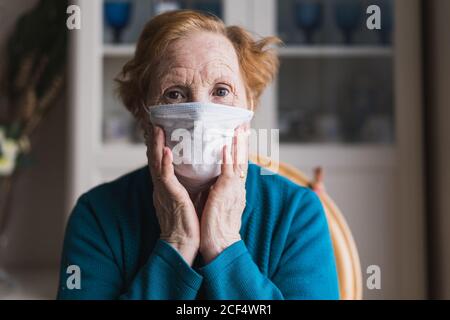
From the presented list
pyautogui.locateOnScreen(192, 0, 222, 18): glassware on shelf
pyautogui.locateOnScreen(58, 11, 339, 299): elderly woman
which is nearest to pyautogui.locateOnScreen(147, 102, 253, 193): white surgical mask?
pyautogui.locateOnScreen(58, 11, 339, 299): elderly woman

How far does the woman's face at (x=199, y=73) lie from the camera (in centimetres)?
52

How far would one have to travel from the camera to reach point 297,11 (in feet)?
4.52

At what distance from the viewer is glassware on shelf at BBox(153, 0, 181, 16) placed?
129 centimetres

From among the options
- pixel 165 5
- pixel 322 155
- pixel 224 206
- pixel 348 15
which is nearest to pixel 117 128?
pixel 165 5

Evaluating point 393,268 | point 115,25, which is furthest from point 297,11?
point 393,268

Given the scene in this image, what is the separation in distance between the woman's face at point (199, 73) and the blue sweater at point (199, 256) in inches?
3.8

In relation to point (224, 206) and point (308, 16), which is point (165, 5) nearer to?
point (308, 16)

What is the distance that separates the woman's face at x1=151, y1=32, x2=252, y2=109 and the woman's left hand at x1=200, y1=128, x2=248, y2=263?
4 centimetres

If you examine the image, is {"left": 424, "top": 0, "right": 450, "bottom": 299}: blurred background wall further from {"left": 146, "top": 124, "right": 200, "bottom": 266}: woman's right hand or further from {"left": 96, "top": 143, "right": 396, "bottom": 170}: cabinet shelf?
{"left": 146, "top": 124, "right": 200, "bottom": 266}: woman's right hand

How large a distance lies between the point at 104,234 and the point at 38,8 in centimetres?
108

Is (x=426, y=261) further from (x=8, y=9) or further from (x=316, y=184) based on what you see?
(x=8, y=9)

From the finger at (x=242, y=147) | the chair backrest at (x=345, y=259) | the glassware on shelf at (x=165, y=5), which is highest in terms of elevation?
the glassware on shelf at (x=165, y=5)

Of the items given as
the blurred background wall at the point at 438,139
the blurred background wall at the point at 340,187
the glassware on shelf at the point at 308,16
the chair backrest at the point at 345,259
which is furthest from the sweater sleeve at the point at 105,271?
the glassware on shelf at the point at 308,16

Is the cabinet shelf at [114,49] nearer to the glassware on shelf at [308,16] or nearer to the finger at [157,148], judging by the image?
the glassware on shelf at [308,16]
